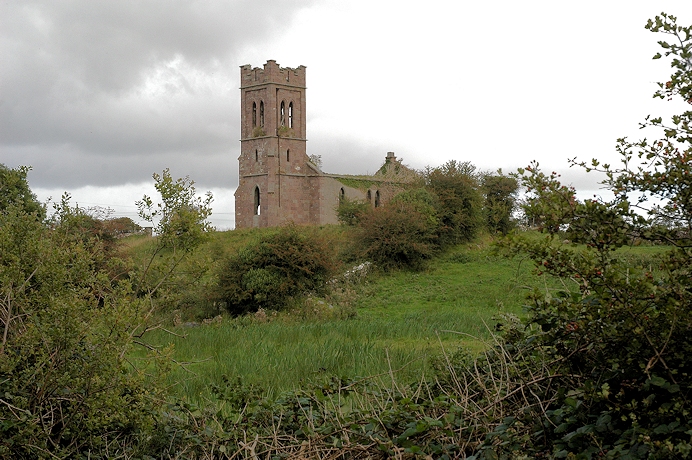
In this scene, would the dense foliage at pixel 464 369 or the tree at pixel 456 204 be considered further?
the tree at pixel 456 204

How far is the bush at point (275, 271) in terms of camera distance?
17594 millimetres

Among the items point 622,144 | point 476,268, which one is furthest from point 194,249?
point 476,268

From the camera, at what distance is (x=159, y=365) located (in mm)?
5113

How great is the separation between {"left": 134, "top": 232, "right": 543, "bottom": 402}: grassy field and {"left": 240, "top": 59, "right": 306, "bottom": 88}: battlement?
1083 inches

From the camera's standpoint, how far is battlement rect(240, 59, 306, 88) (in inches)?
1831

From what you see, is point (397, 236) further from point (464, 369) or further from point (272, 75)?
point (272, 75)

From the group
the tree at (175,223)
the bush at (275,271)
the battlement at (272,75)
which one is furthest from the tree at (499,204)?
the tree at (175,223)

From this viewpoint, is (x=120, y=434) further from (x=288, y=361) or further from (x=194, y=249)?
(x=288, y=361)

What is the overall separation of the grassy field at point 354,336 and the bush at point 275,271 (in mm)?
987

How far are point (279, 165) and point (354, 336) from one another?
3681 cm

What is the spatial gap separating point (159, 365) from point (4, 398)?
1117 millimetres

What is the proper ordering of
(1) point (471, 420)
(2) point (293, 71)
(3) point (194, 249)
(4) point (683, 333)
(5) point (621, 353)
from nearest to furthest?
(4) point (683, 333) → (5) point (621, 353) → (1) point (471, 420) → (3) point (194, 249) → (2) point (293, 71)

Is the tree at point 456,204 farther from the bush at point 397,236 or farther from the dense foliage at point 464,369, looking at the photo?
the dense foliage at point 464,369

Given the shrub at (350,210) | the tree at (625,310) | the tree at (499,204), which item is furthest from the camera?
the shrub at (350,210)
